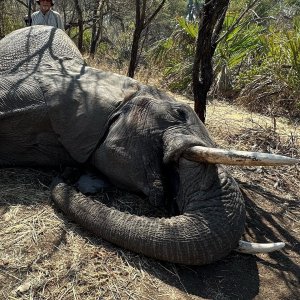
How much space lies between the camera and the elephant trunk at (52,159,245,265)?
9.28 feet

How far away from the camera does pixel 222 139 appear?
19.1ft

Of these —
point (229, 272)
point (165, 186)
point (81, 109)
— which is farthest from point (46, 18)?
point (229, 272)

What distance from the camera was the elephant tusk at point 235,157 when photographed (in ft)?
9.26

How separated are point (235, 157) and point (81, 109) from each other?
1.38m

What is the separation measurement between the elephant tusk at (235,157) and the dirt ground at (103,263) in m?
0.68

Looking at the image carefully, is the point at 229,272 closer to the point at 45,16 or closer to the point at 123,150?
the point at 123,150

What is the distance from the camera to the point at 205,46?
5.04 m

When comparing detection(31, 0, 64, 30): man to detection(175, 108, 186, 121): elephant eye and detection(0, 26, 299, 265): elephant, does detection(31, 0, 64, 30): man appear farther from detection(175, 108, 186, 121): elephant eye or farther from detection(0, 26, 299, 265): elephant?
detection(175, 108, 186, 121): elephant eye

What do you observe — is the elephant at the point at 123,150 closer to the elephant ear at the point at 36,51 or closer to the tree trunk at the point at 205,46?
the elephant ear at the point at 36,51

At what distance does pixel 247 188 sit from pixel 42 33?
8.05ft

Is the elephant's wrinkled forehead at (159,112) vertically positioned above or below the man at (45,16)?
below

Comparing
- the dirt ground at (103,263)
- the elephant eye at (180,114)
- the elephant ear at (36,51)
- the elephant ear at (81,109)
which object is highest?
the elephant ear at (36,51)

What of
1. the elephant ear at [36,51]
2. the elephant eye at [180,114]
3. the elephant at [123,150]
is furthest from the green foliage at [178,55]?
the elephant eye at [180,114]

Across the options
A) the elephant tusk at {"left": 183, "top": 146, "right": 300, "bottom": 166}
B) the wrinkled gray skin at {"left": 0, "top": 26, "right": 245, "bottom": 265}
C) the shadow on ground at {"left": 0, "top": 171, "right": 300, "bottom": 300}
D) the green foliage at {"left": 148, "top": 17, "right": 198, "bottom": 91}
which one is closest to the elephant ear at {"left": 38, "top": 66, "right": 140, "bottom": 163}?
the wrinkled gray skin at {"left": 0, "top": 26, "right": 245, "bottom": 265}
